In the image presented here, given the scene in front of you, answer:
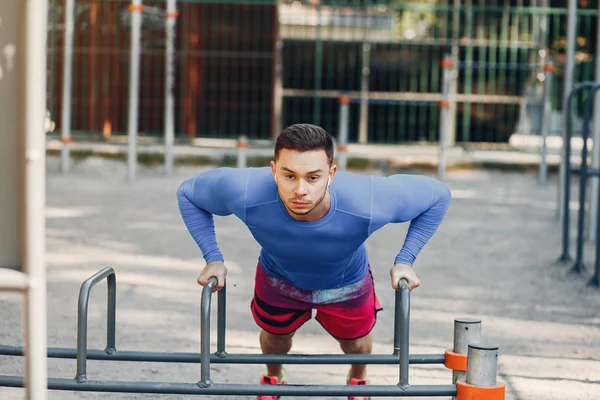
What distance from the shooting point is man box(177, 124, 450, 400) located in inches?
147

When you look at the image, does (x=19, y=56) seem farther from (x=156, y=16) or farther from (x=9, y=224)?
(x=156, y=16)

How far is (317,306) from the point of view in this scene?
4184 mm

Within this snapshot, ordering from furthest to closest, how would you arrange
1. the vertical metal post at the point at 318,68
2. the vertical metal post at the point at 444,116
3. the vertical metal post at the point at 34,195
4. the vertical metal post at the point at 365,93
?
1. the vertical metal post at the point at 365,93
2. the vertical metal post at the point at 318,68
3. the vertical metal post at the point at 444,116
4. the vertical metal post at the point at 34,195

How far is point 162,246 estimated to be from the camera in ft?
27.0

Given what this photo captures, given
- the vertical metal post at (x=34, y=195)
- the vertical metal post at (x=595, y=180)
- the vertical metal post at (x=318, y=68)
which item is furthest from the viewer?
the vertical metal post at (x=318, y=68)

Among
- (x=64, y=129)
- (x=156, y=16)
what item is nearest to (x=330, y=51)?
(x=156, y=16)

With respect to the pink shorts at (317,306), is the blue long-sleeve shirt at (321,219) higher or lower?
higher

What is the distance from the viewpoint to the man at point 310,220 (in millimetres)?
3740

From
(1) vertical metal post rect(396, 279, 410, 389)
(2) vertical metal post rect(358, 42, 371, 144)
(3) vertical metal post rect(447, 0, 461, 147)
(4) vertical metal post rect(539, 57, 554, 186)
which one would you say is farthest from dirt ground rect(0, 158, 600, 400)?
(2) vertical metal post rect(358, 42, 371, 144)

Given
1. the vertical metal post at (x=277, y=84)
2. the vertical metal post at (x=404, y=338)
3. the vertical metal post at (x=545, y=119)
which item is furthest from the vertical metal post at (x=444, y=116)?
the vertical metal post at (x=404, y=338)

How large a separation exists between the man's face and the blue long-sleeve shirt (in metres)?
0.15

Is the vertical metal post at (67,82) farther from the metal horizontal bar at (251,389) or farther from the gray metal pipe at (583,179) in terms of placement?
the metal horizontal bar at (251,389)

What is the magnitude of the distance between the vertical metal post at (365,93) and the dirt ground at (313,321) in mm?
3721

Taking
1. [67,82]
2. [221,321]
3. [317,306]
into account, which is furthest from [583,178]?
[67,82]
